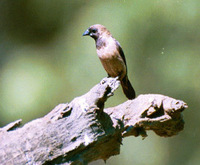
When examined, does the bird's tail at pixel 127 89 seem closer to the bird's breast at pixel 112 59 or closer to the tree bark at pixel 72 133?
the bird's breast at pixel 112 59

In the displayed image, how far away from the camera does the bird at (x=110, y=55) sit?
474cm

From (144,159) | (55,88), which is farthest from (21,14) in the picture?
(144,159)

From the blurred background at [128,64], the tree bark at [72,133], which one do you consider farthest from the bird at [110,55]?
the tree bark at [72,133]

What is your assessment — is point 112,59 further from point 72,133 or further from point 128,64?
point 72,133

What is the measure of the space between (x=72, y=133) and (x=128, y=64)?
3.22 meters

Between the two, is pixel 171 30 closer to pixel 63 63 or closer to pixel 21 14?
pixel 63 63

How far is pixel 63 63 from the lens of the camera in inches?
245

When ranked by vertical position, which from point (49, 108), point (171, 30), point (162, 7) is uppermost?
point (162, 7)

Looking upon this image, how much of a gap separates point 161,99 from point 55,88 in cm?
298

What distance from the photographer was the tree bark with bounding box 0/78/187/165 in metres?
2.84

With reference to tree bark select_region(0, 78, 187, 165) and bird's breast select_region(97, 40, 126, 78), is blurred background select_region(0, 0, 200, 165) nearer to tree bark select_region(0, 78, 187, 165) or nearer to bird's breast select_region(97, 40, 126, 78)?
bird's breast select_region(97, 40, 126, 78)

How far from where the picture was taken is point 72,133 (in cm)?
295

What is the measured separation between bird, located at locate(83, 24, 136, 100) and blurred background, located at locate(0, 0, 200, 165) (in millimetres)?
776

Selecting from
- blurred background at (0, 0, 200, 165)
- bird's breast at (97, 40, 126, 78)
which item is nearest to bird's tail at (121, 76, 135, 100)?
bird's breast at (97, 40, 126, 78)
